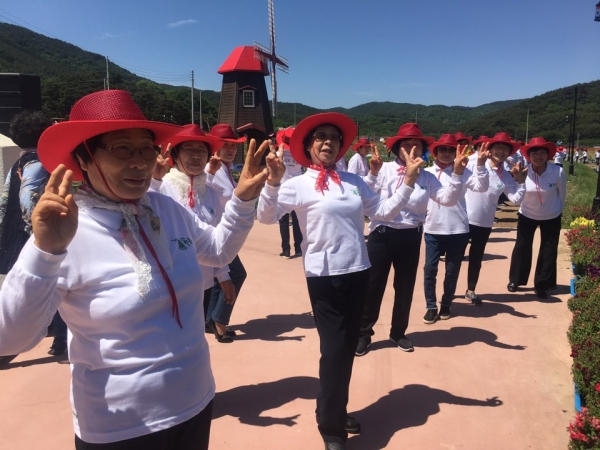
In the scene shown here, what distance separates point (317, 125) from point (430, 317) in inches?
121

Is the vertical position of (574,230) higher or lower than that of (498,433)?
higher

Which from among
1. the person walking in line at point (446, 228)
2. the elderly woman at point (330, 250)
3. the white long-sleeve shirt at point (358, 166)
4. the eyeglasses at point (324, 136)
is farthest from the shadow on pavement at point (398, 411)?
the white long-sleeve shirt at point (358, 166)

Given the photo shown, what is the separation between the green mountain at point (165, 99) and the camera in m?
57.9

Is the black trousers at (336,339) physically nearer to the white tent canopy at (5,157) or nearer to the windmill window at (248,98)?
the white tent canopy at (5,157)

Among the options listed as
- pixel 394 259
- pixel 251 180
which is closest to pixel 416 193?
pixel 394 259

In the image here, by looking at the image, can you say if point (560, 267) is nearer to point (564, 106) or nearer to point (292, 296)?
point (292, 296)

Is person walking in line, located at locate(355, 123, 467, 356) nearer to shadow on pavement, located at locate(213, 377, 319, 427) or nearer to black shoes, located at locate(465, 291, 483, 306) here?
shadow on pavement, located at locate(213, 377, 319, 427)

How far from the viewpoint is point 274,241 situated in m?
9.69

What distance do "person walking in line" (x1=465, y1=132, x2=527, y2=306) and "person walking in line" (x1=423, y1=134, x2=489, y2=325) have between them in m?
0.54

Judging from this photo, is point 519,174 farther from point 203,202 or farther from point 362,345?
point 203,202

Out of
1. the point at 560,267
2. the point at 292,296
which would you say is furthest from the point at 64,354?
the point at 560,267

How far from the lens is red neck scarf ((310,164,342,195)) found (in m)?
3.24

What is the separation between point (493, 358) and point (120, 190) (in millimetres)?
4006

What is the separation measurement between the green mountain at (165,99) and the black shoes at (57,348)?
4643cm
